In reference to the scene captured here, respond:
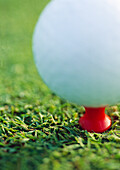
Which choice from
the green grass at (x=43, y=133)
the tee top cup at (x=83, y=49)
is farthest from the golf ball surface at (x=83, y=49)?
the green grass at (x=43, y=133)

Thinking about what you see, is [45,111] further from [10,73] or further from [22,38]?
[22,38]

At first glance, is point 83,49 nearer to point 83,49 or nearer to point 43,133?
point 83,49

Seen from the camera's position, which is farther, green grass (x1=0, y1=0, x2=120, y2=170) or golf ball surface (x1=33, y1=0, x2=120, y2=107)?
green grass (x1=0, y1=0, x2=120, y2=170)

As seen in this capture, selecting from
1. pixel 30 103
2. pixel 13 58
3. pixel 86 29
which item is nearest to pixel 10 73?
pixel 13 58

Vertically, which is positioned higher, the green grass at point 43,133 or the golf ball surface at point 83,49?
the golf ball surface at point 83,49

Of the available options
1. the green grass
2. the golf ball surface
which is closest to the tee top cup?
the golf ball surface

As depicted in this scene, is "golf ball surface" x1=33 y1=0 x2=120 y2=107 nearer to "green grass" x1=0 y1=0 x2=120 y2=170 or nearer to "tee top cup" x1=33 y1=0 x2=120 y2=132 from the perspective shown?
"tee top cup" x1=33 y1=0 x2=120 y2=132

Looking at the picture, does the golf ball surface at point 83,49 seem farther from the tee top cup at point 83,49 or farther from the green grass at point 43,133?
the green grass at point 43,133
